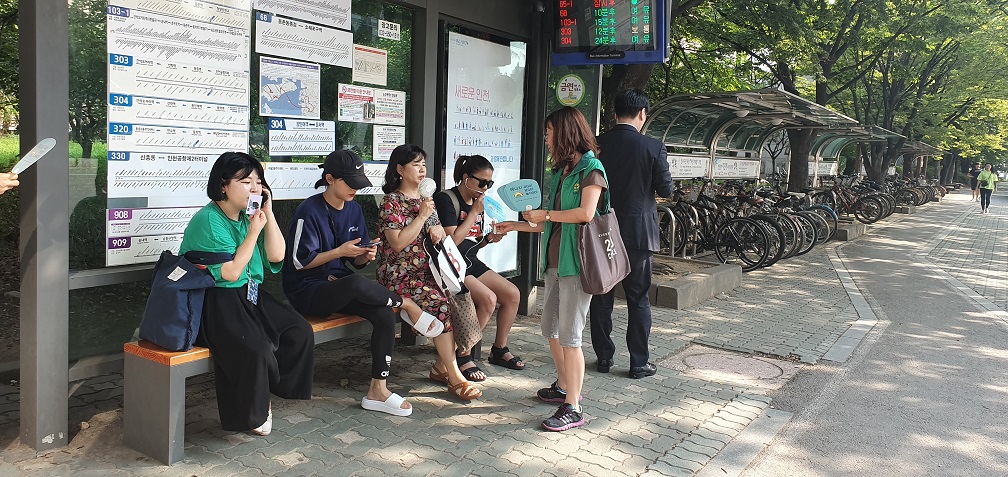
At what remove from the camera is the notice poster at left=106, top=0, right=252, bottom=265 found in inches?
154

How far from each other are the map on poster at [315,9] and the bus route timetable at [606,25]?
2.13m

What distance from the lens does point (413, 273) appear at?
4586 millimetres

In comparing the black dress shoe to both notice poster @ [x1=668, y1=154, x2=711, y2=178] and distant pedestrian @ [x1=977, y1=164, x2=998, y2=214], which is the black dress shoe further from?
distant pedestrian @ [x1=977, y1=164, x2=998, y2=214]

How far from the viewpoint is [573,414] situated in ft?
14.1

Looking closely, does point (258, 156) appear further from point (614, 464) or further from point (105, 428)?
point (614, 464)

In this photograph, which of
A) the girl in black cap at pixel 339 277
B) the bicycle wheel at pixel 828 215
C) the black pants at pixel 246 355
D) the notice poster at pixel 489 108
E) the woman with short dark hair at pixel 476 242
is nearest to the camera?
the black pants at pixel 246 355

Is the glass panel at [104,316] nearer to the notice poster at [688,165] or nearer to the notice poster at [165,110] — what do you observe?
A: the notice poster at [165,110]

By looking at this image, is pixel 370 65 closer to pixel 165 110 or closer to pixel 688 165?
pixel 165 110

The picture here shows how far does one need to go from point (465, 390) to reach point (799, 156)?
1521 cm

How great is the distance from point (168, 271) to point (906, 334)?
6471 millimetres

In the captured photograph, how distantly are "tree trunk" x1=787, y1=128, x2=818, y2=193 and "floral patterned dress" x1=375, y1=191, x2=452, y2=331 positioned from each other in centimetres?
1492

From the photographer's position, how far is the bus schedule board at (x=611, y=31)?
20.7 feet

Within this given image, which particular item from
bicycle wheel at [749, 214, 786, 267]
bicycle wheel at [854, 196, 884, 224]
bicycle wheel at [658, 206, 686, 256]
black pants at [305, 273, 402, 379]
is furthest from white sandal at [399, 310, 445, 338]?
bicycle wheel at [854, 196, 884, 224]

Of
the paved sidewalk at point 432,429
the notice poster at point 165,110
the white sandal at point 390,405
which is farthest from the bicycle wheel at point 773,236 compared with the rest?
the notice poster at point 165,110
